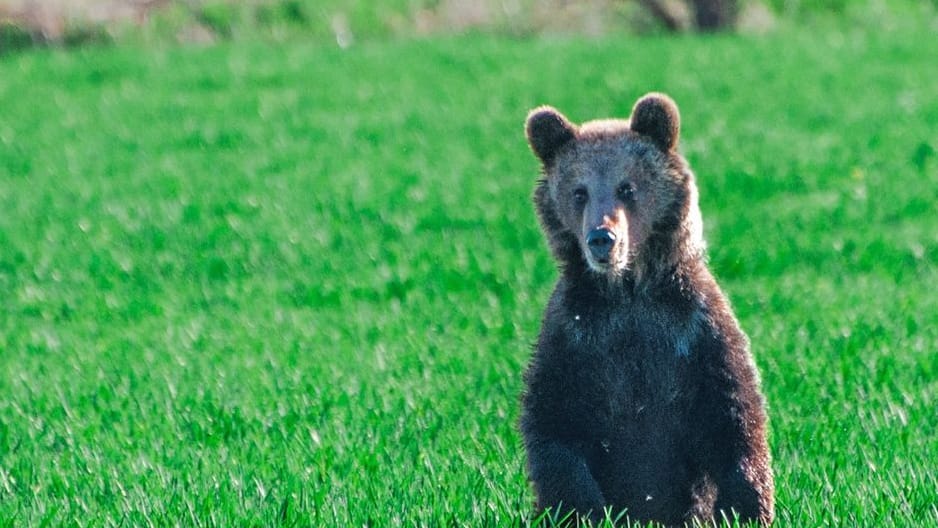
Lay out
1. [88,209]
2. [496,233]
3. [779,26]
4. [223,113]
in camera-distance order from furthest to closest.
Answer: [779,26], [223,113], [88,209], [496,233]

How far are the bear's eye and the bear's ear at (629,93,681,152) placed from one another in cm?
24

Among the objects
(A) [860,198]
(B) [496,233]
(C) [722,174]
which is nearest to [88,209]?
(B) [496,233]

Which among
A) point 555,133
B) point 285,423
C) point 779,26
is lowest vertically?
point 779,26

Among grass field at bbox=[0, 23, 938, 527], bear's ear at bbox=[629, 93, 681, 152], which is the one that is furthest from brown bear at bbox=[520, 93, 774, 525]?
grass field at bbox=[0, 23, 938, 527]

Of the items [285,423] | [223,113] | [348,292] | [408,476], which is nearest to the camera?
[408,476]

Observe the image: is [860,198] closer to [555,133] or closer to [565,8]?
[555,133]

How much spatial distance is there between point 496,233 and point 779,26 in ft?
41.7

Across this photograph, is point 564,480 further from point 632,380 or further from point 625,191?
point 625,191

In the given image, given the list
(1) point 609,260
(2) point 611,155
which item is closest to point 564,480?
(1) point 609,260

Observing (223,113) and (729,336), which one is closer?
(729,336)

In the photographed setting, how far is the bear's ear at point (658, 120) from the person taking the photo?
5094 mm

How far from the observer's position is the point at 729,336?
15.8 ft

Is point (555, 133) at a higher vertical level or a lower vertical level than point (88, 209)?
higher

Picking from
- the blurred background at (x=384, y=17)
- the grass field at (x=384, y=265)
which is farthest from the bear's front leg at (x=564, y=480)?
the blurred background at (x=384, y=17)
